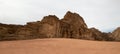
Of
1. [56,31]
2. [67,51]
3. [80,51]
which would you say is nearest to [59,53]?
[67,51]

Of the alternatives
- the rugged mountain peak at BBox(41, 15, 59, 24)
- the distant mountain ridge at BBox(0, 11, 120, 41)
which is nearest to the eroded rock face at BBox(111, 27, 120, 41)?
the distant mountain ridge at BBox(0, 11, 120, 41)

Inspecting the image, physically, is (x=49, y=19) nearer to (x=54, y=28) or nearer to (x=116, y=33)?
(x=54, y=28)

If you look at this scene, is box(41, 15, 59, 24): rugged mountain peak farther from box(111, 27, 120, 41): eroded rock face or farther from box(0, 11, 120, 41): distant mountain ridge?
box(111, 27, 120, 41): eroded rock face

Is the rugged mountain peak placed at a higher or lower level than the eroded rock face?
higher

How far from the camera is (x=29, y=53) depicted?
593cm

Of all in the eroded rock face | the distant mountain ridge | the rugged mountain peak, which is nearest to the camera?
the distant mountain ridge

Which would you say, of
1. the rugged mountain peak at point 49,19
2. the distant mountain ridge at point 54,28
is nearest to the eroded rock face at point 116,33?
the distant mountain ridge at point 54,28

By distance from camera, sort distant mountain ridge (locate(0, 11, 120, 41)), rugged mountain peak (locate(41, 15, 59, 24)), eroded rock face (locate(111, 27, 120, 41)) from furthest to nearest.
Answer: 1. eroded rock face (locate(111, 27, 120, 41))
2. rugged mountain peak (locate(41, 15, 59, 24))
3. distant mountain ridge (locate(0, 11, 120, 41))

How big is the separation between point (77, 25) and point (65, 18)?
1.38 meters

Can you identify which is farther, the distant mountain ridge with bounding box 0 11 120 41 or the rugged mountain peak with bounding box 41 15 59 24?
the rugged mountain peak with bounding box 41 15 59 24

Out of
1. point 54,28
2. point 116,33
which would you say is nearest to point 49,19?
point 54,28

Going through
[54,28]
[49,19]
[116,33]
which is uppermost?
[49,19]

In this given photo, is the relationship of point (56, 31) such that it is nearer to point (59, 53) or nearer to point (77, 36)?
point (77, 36)

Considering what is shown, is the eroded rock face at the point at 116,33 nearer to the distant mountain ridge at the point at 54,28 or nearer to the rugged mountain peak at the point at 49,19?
the distant mountain ridge at the point at 54,28
